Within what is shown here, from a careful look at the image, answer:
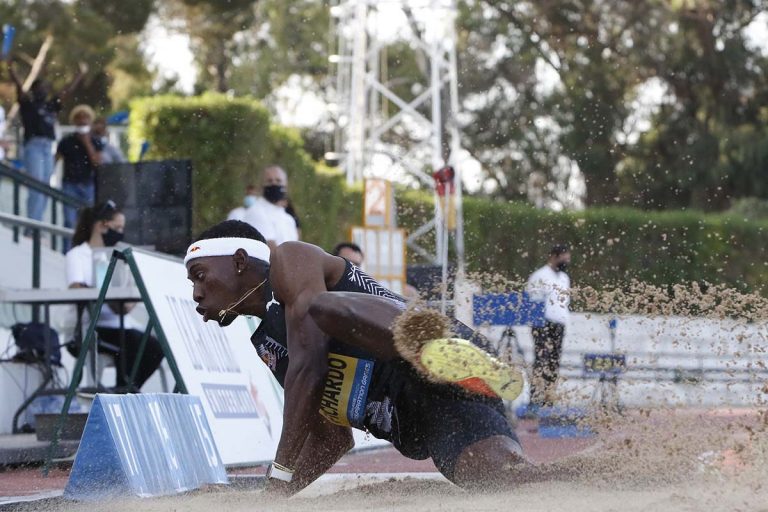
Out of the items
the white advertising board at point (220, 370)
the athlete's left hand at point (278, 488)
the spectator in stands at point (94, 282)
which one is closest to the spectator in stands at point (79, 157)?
the spectator in stands at point (94, 282)

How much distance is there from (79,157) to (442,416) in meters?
9.73

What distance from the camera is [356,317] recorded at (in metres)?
5.01

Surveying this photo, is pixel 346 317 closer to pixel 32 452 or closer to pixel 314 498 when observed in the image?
pixel 314 498

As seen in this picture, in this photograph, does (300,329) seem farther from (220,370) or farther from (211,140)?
(211,140)

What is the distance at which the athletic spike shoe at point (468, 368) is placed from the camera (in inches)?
194

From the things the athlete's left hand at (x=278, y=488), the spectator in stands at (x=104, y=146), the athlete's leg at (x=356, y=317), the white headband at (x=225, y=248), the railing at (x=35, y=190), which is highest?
the spectator in stands at (x=104, y=146)

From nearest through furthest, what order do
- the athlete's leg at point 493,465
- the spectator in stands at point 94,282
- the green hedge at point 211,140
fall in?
the athlete's leg at point 493,465 → the spectator in stands at point 94,282 → the green hedge at point 211,140

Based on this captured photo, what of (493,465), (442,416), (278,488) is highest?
(442,416)

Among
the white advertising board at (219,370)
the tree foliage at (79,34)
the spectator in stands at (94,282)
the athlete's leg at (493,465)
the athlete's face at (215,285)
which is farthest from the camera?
the tree foliage at (79,34)

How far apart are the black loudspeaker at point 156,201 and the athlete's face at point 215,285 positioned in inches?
238

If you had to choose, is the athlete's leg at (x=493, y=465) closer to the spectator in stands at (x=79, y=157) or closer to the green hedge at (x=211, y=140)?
the spectator in stands at (x=79, y=157)

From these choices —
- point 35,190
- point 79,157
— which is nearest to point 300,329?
point 35,190

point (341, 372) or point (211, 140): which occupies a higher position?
point (211, 140)

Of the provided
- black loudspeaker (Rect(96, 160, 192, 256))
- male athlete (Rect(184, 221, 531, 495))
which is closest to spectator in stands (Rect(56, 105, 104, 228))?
black loudspeaker (Rect(96, 160, 192, 256))
